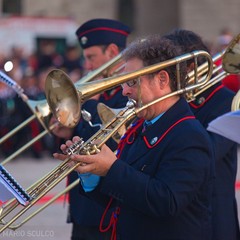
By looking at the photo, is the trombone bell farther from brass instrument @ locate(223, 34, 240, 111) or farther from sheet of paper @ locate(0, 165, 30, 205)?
sheet of paper @ locate(0, 165, 30, 205)

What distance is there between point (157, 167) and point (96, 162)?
9.4 inches

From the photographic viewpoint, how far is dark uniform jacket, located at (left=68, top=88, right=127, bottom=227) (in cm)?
373

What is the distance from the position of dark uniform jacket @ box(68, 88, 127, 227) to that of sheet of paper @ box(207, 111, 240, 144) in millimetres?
946

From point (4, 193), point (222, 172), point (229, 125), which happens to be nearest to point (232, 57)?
point (222, 172)

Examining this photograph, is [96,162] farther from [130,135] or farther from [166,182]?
[130,135]

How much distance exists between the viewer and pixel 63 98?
289 cm

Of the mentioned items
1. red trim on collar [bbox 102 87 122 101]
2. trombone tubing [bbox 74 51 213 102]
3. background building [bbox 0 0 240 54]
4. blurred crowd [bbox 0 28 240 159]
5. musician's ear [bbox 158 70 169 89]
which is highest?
trombone tubing [bbox 74 51 213 102]

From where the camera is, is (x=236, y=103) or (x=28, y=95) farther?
(x=28, y=95)

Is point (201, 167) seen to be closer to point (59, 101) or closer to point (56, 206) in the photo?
point (59, 101)

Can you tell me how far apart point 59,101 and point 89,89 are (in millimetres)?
127

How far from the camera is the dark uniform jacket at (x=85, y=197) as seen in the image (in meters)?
3.73

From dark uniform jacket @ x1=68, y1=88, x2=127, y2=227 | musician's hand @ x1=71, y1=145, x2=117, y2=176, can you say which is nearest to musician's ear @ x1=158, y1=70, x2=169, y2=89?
musician's hand @ x1=71, y1=145, x2=117, y2=176

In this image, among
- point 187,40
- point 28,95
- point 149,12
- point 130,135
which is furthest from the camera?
point 149,12

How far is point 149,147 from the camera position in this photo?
2.81 metres
